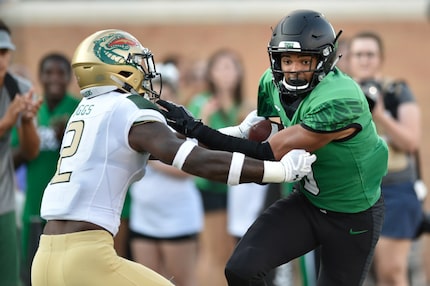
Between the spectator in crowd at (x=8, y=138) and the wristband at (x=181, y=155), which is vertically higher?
the wristband at (x=181, y=155)

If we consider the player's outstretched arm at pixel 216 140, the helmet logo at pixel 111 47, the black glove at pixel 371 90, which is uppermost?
the helmet logo at pixel 111 47

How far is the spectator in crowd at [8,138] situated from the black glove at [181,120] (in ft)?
4.95

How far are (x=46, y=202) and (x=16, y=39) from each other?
6.73 m

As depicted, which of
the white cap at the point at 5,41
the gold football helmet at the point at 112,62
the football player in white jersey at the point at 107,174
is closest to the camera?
the football player in white jersey at the point at 107,174

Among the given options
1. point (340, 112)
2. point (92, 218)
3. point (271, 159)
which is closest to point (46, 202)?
point (92, 218)

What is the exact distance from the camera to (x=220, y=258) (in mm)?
8266

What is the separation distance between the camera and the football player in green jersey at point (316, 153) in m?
4.84

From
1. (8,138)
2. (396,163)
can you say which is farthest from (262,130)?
(396,163)

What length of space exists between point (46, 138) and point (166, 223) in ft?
3.68

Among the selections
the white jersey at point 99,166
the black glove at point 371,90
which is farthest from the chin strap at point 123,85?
the black glove at point 371,90

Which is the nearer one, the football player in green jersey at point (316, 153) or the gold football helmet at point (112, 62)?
the gold football helmet at point (112, 62)

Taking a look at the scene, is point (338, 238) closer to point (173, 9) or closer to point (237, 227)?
point (237, 227)

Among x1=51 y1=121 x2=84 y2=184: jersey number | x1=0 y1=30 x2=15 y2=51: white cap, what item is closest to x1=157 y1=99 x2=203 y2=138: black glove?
x1=51 y1=121 x2=84 y2=184: jersey number

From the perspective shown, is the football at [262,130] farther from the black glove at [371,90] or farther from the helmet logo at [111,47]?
the black glove at [371,90]
